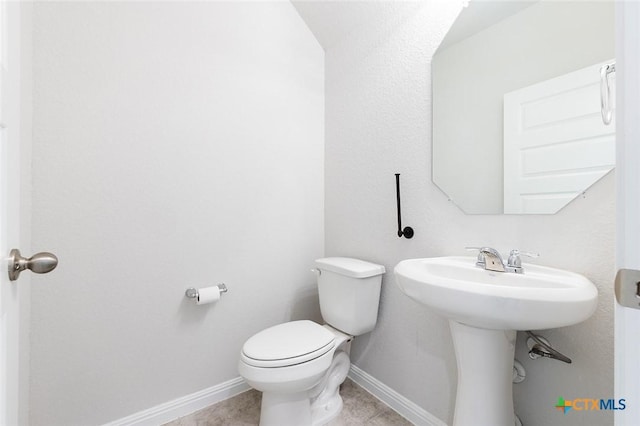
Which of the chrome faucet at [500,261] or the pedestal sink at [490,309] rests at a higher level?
the chrome faucet at [500,261]

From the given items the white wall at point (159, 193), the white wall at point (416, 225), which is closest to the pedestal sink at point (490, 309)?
the white wall at point (416, 225)

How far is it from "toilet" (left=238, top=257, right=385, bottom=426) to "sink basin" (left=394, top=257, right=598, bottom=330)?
0.54m

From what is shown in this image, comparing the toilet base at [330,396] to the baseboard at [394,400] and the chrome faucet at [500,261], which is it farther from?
the chrome faucet at [500,261]

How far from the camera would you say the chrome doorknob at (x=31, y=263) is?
528 mm

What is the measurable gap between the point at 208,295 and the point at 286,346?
19.1 inches

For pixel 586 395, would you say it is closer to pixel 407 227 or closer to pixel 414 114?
pixel 407 227

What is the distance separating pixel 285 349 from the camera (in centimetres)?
122

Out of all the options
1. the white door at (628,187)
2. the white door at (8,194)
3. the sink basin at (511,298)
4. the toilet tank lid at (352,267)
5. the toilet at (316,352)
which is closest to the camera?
the white door at (628,187)

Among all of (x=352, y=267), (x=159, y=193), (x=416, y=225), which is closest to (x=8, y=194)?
(x=159, y=193)

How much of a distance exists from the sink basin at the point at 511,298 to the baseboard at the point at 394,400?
80 cm

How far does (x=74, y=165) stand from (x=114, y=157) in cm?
15

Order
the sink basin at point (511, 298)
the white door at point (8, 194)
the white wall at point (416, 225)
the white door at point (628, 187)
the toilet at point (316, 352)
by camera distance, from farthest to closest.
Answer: the toilet at point (316, 352) → the white wall at point (416, 225) → the sink basin at point (511, 298) → the white door at point (8, 194) → the white door at point (628, 187)

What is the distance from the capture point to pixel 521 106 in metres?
1.07

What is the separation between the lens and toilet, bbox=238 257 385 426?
1.17 meters
